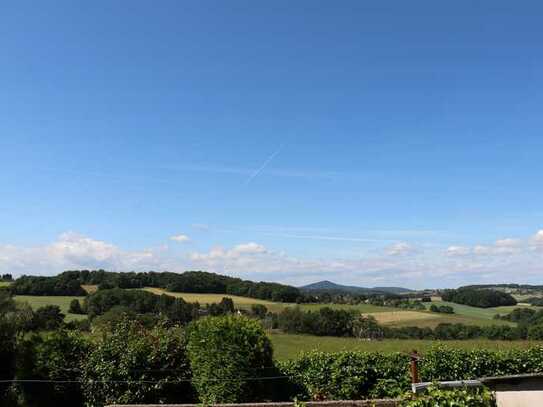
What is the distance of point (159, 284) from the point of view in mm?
62375

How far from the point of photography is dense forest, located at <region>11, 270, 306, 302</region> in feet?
182

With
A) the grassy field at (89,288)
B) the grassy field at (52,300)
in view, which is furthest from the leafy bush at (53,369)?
the grassy field at (89,288)

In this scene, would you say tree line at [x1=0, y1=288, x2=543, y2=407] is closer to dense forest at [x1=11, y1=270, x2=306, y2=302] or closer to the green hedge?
the green hedge

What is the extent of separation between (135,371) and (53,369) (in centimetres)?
236

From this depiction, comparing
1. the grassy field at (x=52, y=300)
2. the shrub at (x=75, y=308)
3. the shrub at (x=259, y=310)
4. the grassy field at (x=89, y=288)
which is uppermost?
the grassy field at (x=89, y=288)

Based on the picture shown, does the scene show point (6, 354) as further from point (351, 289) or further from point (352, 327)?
point (351, 289)

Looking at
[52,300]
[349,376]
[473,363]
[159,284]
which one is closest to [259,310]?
[159,284]

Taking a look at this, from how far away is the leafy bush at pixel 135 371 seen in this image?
14.0 metres

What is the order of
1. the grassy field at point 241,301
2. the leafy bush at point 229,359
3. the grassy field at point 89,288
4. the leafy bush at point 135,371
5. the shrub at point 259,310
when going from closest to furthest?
the leafy bush at point 229,359, the leafy bush at point 135,371, the grassy field at point 89,288, the shrub at point 259,310, the grassy field at point 241,301

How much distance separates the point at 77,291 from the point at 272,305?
23.1 m

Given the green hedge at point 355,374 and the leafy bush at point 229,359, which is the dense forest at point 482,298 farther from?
the leafy bush at point 229,359

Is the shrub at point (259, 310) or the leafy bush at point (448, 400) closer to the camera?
A: the leafy bush at point (448, 400)

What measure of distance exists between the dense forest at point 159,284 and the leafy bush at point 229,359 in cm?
4557

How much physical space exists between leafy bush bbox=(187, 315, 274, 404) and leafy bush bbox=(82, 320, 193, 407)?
0.67m
